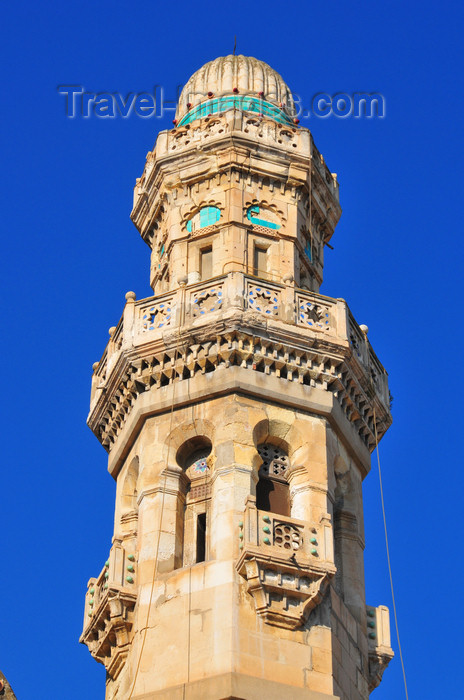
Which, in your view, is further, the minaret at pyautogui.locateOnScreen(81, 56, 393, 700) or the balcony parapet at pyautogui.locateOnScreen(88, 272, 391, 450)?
the balcony parapet at pyautogui.locateOnScreen(88, 272, 391, 450)

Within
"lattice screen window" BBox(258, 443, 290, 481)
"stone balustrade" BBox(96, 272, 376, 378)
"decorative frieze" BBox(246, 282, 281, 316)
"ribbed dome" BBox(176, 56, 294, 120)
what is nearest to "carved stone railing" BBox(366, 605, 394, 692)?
"lattice screen window" BBox(258, 443, 290, 481)

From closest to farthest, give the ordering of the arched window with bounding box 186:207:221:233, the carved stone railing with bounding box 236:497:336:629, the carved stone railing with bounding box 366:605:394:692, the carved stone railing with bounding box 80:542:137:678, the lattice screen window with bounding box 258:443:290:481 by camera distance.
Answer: the carved stone railing with bounding box 236:497:336:629
the carved stone railing with bounding box 80:542:137:678
the carved stone railing with bounding box 366:605:394:692
the lattice screen window with bounding box 258:443:290:481
the arched window with bounding box 186:207:221:233

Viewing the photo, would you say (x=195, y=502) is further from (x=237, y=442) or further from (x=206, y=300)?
(x=206, y=300)

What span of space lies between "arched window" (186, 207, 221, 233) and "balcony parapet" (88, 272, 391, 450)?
110 inches

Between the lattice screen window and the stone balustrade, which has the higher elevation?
the stone balustrade

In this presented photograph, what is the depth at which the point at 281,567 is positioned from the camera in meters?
24.3

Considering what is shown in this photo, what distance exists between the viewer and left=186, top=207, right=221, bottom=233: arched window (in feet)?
99.5

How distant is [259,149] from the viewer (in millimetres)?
30766

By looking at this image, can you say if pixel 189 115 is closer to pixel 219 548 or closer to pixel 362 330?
pixel 362 330

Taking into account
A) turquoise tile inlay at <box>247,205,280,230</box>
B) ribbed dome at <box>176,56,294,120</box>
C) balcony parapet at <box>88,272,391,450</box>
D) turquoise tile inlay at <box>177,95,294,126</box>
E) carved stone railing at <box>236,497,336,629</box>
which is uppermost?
ribbed dome at <box>176,56,294,120</box>

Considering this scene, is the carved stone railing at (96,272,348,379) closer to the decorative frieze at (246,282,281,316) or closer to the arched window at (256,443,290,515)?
the decorative frieze at (246,282,281,316)

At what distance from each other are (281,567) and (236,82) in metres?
12.8

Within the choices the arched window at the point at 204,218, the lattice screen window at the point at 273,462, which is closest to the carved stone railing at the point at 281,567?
the lattice screen window at the point at 273,462

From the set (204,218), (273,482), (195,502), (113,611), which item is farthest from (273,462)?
(204,218)
